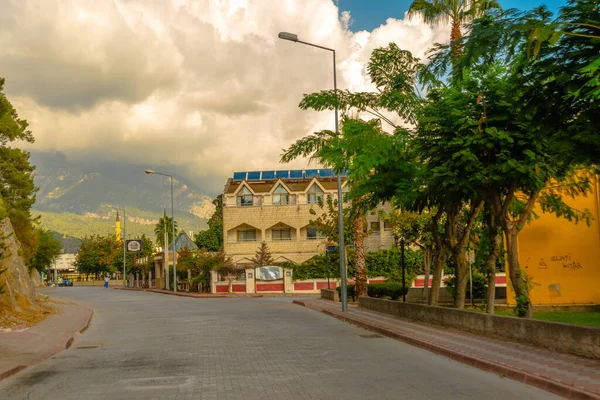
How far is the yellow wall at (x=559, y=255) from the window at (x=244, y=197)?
4989cm

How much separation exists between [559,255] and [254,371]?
669 inches

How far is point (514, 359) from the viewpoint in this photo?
11000 millimetres

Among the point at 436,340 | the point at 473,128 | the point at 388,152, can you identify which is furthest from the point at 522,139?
the point at 436,340

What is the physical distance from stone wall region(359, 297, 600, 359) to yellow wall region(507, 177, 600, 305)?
261 inches

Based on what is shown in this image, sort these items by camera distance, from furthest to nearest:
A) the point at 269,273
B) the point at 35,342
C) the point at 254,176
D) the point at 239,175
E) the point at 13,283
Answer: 1. the point at 254,176
2. the point at 239,175
3. the point at 269,273
4. the point at 13,283
5. the point at 35,342

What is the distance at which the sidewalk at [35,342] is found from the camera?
12391mm

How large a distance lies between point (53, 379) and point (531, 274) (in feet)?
61.2

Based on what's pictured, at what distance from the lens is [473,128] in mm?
16172

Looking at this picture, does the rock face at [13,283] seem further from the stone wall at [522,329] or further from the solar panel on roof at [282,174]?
the solar panel on roof at [282,174]

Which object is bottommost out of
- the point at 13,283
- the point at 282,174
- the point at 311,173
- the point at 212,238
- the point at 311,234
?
the point at 13,283

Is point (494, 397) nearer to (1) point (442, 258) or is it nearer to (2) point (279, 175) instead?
(1) point (442, 258)

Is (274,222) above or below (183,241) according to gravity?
above

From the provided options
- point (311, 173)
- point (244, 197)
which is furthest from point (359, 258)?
point (311, 173)

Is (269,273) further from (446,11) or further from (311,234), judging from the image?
(446,11)
